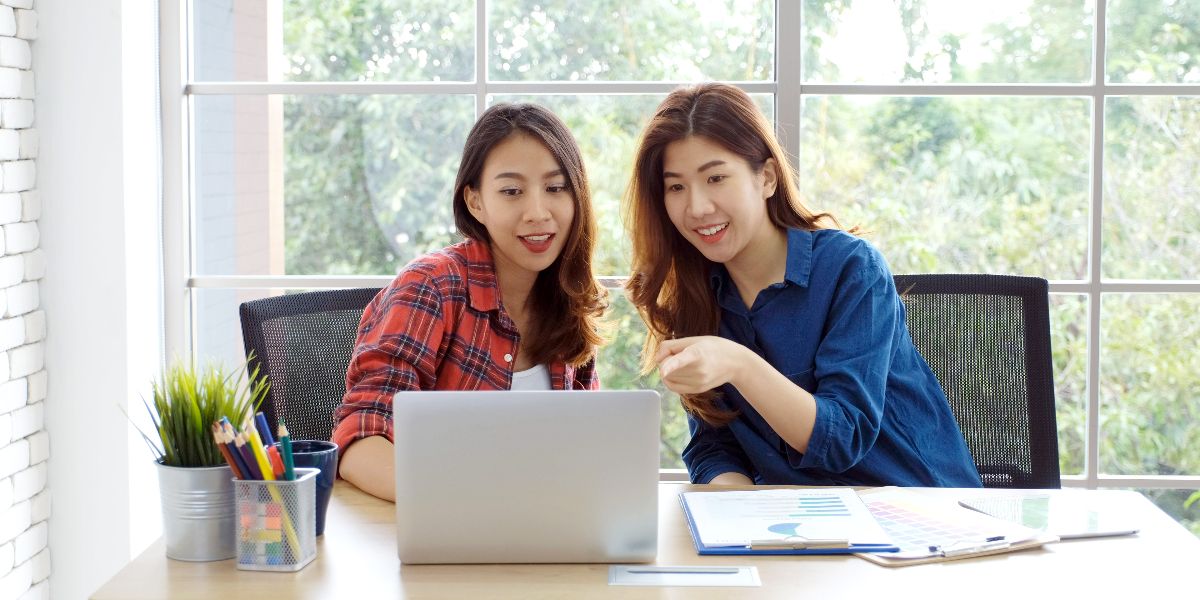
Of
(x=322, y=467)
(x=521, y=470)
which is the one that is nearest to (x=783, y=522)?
(x=521, y=470)

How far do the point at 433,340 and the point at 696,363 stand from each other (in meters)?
0.48

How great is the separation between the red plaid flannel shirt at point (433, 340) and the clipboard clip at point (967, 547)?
79 centimetres

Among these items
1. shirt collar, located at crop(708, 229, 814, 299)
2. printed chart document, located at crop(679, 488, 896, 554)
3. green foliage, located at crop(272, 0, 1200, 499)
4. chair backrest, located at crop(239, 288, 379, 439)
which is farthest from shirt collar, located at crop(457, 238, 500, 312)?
green foliage, located at crop(272, 0, 1200, 499)

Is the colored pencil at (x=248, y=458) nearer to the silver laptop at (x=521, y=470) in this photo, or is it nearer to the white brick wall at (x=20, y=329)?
the silver laptop at (x=521, y=470)

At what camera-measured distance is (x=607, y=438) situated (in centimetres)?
123

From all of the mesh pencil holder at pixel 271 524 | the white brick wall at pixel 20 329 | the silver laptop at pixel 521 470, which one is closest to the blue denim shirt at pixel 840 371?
the silver laptop at pixel 521 470

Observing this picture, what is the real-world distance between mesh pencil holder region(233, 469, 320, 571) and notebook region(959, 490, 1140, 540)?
0.85 metres

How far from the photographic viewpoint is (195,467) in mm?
1251

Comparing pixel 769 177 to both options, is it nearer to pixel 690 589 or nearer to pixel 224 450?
pixel 690 589

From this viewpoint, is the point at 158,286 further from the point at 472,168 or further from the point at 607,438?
the point at 607,438

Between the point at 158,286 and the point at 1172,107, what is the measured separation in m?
2.39

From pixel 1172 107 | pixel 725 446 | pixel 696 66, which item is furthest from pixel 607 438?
pixel 1172 107

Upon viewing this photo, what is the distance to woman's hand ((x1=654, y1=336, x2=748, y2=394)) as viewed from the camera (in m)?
1.51

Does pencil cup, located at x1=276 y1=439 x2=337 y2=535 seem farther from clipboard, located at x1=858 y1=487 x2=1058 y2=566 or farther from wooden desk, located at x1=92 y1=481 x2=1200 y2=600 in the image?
clipboard, located at x1=858 y1=487 x2=1058 y2=566
